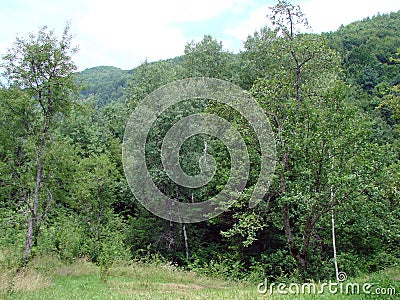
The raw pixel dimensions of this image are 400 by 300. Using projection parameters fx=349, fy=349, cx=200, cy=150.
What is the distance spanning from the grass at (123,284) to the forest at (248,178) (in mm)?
407

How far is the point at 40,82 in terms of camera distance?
472 inches

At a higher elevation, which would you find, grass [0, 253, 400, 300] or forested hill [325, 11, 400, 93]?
forested hill [325, 11, 400, 93]

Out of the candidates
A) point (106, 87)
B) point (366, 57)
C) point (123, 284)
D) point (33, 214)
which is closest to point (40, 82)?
point (33, 214)

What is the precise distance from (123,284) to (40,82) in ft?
23.8

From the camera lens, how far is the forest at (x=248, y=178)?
10078 millimetres

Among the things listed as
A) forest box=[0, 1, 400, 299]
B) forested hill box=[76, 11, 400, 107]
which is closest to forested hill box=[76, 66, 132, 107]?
forested hill box=[76, 11, 400, 107]

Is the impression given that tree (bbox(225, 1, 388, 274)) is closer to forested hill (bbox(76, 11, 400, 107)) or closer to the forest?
the forest

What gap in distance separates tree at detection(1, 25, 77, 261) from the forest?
4cm

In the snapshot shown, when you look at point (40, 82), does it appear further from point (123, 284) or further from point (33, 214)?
point (123, 284)

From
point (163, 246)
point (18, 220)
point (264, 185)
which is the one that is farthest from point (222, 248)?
point (18, 220)

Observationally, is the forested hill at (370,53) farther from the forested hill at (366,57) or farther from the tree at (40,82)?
→ the tree at (40,82)

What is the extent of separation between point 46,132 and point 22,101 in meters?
1.34

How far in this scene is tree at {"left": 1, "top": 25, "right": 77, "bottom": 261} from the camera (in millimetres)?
11656

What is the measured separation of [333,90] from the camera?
9938mm
